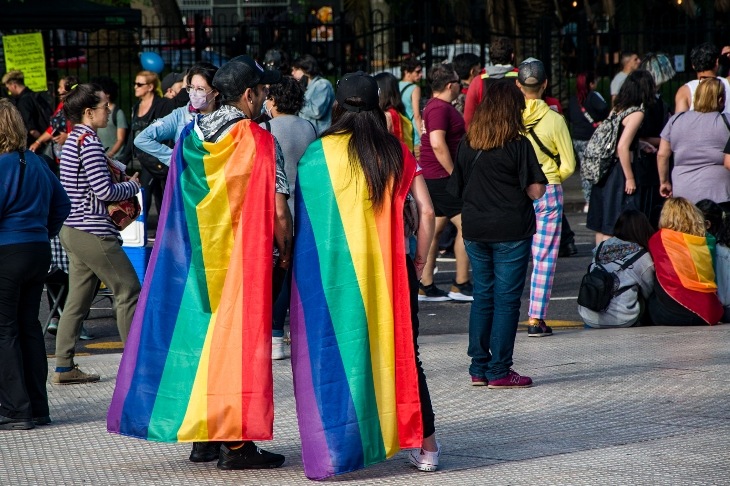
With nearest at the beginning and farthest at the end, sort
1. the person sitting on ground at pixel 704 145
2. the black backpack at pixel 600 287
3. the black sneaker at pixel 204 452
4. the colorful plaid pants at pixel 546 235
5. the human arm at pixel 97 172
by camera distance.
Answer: the black sneaker at pixel 204 452
the human arm at pixel 97 172
the colorful plaid pants at pixel 546 235
the black backpack at pixel 600 287
the person sitting on ground at pixel 704 145

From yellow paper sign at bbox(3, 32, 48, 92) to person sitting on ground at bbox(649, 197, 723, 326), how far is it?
908 centimetres

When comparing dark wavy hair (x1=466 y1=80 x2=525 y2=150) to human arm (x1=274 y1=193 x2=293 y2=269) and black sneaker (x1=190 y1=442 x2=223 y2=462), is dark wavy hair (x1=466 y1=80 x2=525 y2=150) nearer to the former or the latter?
human arm (x1=274 y1=193 x2=293 y2=269)

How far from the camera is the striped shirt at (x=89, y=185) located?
7.07 meters

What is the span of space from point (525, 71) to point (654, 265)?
174cm

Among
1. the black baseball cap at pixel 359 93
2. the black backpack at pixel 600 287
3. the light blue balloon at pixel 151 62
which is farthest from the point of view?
the light blue balloon at pixel 151 62

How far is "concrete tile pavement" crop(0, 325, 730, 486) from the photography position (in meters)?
5.16

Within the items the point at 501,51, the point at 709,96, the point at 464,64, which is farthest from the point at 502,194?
the point at 464,64

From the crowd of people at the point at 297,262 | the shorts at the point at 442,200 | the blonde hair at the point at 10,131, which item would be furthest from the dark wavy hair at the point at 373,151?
the shorts at the point at 442,200

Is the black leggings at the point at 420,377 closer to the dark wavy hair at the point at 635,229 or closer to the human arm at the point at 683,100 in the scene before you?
the dark wavy hair at the point at 635,229

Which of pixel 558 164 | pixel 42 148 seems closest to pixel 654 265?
pixel 558 164

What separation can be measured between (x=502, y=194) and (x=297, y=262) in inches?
79.0

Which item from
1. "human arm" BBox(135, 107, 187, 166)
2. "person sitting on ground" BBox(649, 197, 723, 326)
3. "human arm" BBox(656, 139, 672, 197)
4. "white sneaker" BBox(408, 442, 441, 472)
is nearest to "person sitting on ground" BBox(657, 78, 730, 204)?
"human arm" BBox(656, 139, 672, 197)

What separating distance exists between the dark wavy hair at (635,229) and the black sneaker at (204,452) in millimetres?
4445

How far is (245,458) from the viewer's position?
521cm
